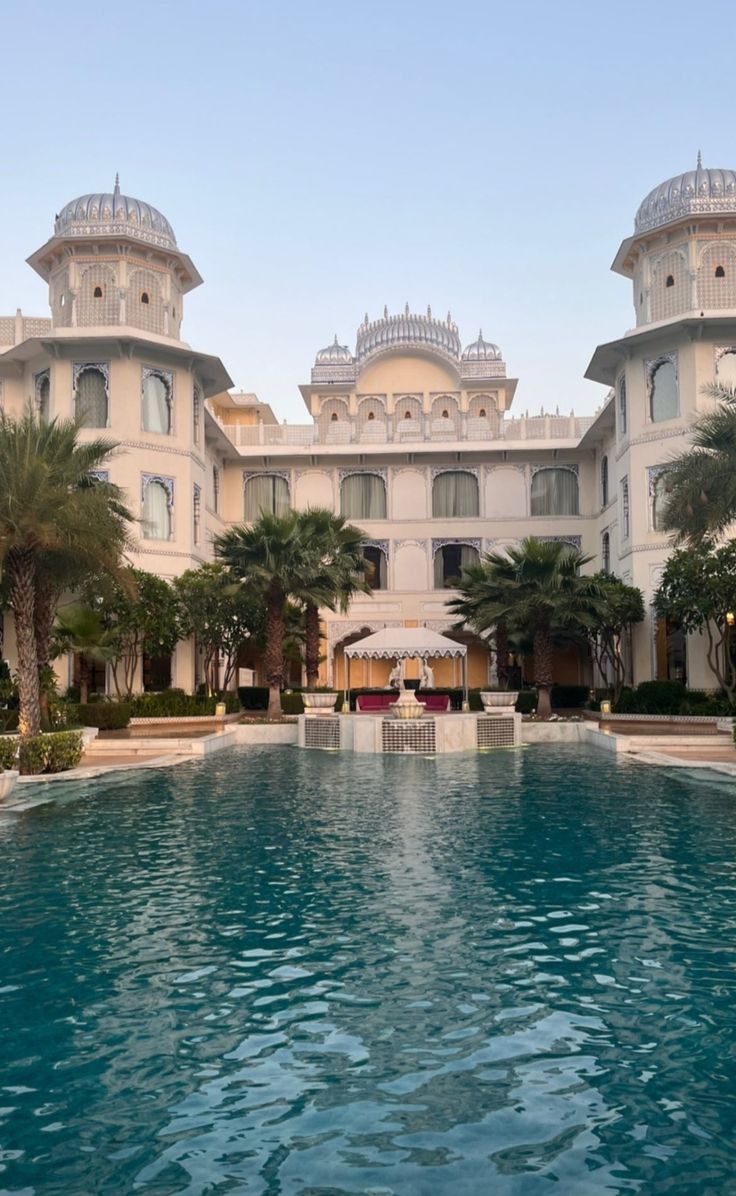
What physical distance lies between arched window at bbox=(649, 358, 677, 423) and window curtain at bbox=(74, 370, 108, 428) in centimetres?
1533

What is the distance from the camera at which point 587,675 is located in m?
34.8

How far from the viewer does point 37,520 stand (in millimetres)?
14570

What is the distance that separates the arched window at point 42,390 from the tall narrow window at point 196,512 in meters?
4.91

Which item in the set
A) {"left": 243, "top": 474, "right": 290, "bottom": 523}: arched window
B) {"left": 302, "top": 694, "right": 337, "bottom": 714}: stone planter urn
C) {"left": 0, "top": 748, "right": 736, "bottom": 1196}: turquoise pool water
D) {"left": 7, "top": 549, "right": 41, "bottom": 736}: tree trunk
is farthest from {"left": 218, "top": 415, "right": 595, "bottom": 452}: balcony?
{"left": 0, "top": 748, "right": 736, "bottom": 1196}: turquoise pool water

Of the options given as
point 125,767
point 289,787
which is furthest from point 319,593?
point 289,787

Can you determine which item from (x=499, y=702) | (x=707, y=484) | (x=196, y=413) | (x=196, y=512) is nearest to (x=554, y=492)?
(x=196, y=512)

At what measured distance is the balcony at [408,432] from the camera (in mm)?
35406

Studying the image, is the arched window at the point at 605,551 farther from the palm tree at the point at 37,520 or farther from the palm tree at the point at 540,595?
the palm tree at the point at 37,520

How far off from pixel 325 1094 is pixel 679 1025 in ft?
5.92

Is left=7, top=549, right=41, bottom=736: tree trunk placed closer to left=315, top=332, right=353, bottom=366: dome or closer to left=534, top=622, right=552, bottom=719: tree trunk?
left=534, top=622, right=552, bottom=719: tree trunk

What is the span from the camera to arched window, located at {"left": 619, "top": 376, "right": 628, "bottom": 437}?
94.0 ft

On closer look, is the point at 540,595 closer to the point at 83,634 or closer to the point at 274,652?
the point at 274,652

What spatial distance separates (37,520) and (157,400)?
15063mm

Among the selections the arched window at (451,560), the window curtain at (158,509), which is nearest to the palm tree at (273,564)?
the window curtain at (158,509)
